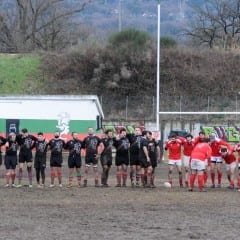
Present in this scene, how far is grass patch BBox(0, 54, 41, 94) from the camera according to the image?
2264 inches

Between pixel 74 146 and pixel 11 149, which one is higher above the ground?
pixel 74 146

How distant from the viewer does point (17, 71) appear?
60.2 metres

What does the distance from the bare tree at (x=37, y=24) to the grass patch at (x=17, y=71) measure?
1050cm

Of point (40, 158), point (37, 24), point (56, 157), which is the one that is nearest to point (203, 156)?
point (56, 157)

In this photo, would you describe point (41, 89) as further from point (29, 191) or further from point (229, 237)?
point (229, 237)

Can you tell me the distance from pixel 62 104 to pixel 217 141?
63.7 ft

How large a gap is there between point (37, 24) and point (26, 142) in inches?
2183

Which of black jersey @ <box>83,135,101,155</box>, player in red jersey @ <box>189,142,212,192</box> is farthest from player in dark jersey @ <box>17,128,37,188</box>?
player in red jersey @ <box>189,142,212,192</box>

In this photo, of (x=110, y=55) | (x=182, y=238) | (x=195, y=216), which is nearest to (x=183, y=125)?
(x=110, y=55)

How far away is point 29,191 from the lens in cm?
2081

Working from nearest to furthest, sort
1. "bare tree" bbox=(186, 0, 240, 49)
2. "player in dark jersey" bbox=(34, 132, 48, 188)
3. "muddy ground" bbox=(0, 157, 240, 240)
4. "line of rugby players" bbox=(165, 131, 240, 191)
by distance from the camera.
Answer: "muddy ground" bbox=(0, 157, 240, 240), "line of rugby players" bbox=(165, 131, 240, 191), "player in dark jersey" bbox=(34, 132, 48, 188), "bare tree" bbox=(186, 0, 240, 49)

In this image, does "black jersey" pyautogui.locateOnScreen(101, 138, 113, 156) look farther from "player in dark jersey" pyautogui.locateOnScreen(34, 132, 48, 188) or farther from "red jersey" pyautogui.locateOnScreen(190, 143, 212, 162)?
"red jersey" pyautogui.locateOnScreen(190, 143, 212, 162)

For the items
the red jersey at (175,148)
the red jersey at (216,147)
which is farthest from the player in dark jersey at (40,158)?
the red jersey at (216,147)

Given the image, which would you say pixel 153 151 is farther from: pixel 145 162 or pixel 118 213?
pixel 118 213
